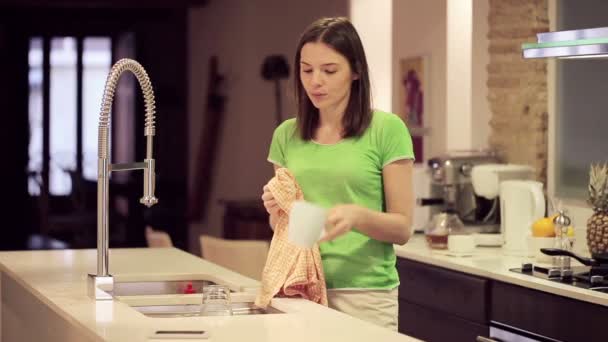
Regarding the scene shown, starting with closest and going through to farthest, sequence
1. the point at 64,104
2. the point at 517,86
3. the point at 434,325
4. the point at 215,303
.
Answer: the point at 215,303 < the point at 434,325 < the point at 517,86 < the point at 64,104

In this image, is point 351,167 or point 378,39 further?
point 378,39

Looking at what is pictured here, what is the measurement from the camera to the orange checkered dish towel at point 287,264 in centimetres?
292

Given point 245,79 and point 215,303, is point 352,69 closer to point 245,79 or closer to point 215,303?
point 215,303

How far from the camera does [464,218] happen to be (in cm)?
525

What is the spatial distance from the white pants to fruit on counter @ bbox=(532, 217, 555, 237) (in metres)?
1.63

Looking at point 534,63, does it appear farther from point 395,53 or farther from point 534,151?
point 395,53

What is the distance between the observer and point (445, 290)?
14.6 feet

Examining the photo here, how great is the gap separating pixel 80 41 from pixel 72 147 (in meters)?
1.01

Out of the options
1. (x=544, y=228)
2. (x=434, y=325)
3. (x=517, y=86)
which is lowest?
(x=434, y=325)

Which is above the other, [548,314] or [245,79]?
[245,79]

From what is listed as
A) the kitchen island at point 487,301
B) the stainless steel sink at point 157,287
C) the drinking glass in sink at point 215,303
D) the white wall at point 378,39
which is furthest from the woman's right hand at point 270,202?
the white wall at point 378,39

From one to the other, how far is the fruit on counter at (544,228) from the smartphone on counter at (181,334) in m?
2.34

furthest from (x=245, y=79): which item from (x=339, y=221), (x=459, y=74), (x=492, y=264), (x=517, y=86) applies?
(x=339, y=221)

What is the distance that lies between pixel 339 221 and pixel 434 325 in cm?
205
